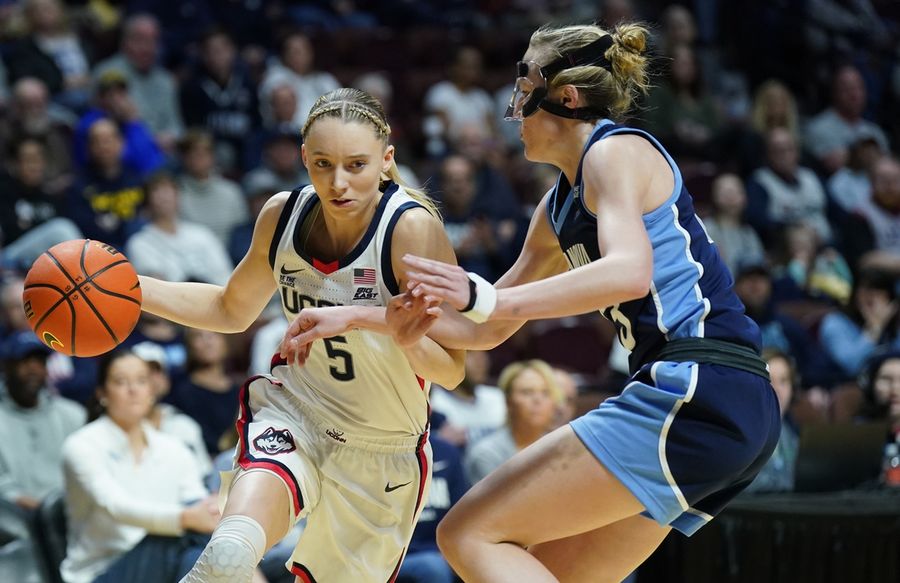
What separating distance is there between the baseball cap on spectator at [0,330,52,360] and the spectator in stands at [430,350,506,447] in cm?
238

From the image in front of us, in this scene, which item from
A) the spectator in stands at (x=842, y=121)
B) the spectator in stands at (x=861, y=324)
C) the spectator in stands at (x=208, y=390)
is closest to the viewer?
the spectator in stands at (x=208, y=390)

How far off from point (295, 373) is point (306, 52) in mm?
7563

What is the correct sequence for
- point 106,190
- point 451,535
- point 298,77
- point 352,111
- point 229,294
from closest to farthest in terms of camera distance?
point 451,535
point 352,111
point 229,294
point 106,190
point 298,77

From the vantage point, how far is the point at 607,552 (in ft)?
12.9

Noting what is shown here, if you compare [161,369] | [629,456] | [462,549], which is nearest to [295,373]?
[462,549]

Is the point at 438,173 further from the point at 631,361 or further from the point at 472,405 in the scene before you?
the point at 631,361

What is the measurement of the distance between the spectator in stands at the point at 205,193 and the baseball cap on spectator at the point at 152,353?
176 cm

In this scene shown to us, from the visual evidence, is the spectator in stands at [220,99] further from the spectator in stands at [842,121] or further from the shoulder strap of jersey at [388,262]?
the shoulder strap of jersey at [388,262]

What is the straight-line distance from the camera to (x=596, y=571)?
392cm

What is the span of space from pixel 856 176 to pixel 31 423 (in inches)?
312

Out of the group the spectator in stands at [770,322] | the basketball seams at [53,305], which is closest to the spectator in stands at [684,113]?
the spectator in stands at [770,322]

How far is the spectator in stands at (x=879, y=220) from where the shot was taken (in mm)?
11094

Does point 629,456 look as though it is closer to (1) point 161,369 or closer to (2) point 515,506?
(2) point 515,506

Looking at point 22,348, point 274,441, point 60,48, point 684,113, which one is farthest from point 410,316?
point 684,113
